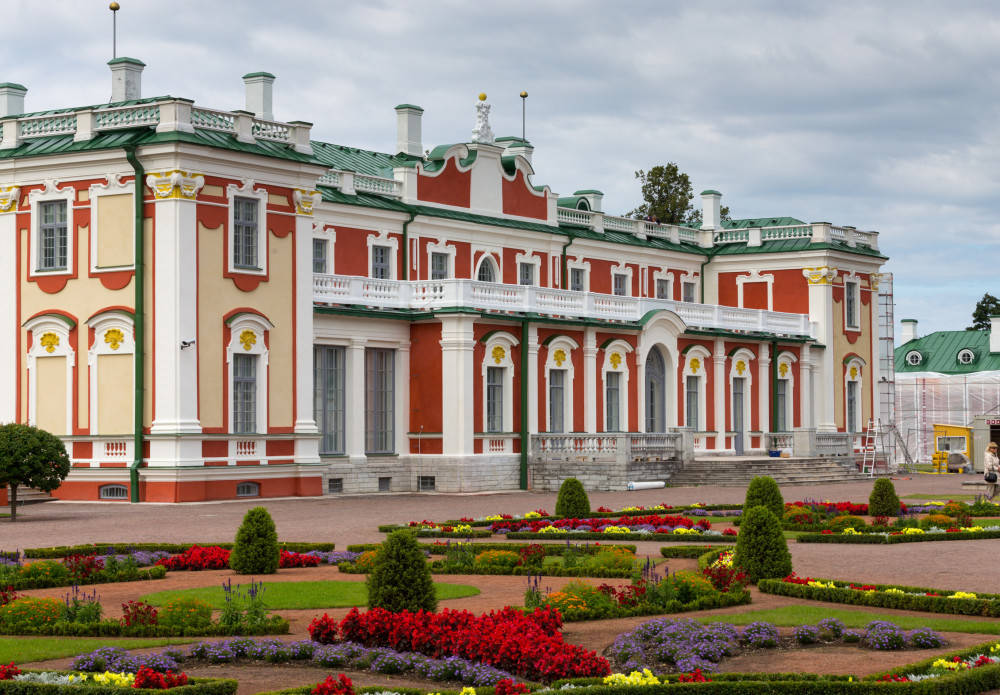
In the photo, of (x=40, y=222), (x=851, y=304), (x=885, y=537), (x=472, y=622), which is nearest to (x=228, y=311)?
(x=40, y=222)

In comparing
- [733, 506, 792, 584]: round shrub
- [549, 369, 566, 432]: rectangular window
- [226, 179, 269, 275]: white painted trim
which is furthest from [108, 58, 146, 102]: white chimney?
[733, 506, 792, 584]: round shrub

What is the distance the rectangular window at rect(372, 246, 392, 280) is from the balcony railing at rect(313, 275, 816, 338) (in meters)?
2.41

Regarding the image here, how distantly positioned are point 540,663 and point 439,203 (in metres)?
33.7

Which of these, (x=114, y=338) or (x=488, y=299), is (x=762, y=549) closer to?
(x=114, y=338)

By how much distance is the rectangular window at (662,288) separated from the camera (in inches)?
2142

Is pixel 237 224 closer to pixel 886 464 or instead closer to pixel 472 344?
pixel 472 344

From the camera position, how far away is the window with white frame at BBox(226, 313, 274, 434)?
34.6 m

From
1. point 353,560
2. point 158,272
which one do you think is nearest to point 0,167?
point 158,272

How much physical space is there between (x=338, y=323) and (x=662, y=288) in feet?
64.2

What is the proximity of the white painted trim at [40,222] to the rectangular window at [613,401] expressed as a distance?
17477 mm

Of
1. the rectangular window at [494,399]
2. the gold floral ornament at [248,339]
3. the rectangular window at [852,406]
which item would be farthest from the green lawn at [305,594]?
the rectangular window at [852,406]

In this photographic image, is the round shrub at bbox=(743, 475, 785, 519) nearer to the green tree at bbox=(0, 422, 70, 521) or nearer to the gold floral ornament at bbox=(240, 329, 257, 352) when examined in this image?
the green tree at bbox=(0, 422, 70, 521)

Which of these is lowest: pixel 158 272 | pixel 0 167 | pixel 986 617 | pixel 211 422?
pixel 986 617

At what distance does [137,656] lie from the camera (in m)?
12.0
